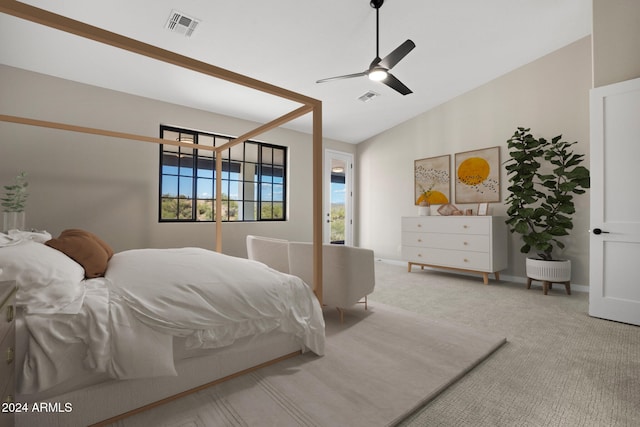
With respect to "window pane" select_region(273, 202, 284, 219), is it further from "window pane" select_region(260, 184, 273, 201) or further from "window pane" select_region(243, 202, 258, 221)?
"window pane" select_region(243, 202, 258, 221)

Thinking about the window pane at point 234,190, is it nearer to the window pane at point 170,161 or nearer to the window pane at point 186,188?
the window pane at point 186,188

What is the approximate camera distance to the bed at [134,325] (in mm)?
1207

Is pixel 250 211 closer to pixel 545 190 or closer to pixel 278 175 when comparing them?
pixel 278 175

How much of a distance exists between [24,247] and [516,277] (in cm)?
534

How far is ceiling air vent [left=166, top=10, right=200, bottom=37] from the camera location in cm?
272

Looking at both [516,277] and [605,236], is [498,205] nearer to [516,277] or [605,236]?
[516,277]

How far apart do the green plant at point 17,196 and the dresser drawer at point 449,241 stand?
16.3 feet

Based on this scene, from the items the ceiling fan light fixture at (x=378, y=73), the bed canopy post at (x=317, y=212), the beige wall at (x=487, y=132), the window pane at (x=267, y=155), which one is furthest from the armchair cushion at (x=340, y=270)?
the beige wall at (x=487, y=132)

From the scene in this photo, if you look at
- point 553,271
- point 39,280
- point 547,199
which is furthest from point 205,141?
point 553,271

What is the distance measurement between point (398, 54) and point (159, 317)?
3000mm

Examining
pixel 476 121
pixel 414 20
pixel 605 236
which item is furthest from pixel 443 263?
pixel 414 20

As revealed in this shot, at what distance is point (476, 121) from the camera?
4.84 m

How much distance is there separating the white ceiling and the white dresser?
222cm

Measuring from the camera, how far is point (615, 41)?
2.73 m
